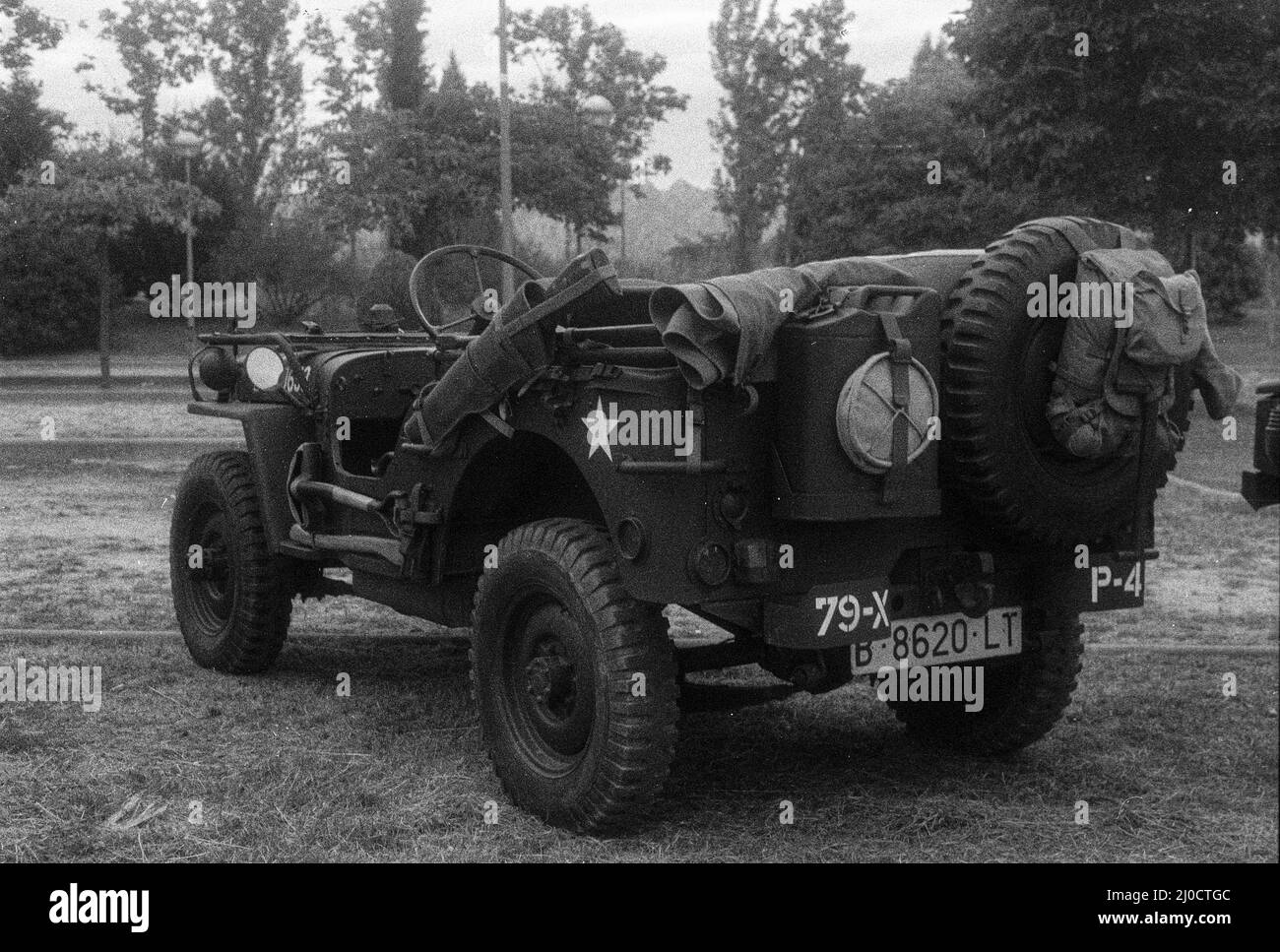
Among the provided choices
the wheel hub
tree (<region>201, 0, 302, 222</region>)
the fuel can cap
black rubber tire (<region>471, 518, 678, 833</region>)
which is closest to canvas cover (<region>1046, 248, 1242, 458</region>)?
the fuel can cap

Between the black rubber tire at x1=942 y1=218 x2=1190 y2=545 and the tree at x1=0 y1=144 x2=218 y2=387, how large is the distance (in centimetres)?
587

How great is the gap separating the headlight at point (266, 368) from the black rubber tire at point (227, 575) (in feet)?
1.52

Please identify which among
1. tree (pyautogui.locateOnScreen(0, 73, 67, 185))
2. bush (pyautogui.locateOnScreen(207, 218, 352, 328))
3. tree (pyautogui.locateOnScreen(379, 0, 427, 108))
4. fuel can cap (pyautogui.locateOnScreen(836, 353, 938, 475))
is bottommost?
fuel can cap (pyautogui.locateOnScreen(836, 353, 938, 475))

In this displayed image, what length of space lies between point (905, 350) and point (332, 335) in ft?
11.8

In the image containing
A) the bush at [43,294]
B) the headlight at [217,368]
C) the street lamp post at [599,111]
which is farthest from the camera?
the street lamp post at [599,111]

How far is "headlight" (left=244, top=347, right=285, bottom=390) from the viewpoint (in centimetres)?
663

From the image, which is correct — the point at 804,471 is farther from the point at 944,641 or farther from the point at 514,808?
the point at 514,808

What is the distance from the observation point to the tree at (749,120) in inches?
662

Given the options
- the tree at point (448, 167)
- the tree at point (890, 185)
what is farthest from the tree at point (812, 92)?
the tree at point (448, 167)

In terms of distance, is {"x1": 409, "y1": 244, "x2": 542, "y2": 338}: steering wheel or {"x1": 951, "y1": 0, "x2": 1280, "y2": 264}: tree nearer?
{"x1": 409, "y1": 244, "x2": 542, "y2": 338}: steering wheel

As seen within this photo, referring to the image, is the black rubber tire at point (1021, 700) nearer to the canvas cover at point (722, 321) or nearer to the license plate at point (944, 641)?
the license plate at point (944, 641)

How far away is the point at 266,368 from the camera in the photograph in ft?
21.8

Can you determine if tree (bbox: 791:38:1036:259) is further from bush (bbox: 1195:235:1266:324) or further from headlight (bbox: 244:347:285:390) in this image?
headlight (bbox: 244:347:285:390)

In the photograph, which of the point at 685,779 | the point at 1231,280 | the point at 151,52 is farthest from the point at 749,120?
the point at 1231,280
